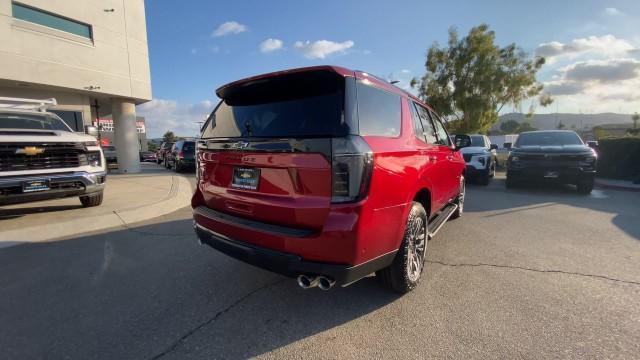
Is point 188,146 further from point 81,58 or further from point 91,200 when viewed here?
point 91,200

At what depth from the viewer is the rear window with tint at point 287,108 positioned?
2402 mm

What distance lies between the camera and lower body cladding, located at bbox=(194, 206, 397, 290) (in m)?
2.23

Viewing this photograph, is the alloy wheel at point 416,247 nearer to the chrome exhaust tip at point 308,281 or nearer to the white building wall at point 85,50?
the chrome exhaust tip at point 308,281

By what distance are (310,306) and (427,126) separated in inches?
102

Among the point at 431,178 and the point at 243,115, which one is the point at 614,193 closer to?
the point at 431,178

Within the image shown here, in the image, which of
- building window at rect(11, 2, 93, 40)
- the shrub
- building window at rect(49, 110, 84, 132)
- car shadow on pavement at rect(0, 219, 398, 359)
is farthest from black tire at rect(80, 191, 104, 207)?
the shrub

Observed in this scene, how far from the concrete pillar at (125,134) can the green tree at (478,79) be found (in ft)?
71.0

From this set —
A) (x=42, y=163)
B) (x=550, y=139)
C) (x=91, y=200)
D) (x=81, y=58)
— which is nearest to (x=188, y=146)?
(x=81, y=58)

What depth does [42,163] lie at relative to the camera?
207 inches

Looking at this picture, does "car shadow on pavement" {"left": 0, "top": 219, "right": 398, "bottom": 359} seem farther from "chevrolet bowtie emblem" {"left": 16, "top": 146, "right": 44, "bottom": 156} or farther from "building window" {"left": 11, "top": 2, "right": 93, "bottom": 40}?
"building window" {"left": 11, "top": 2, "right": 93, "bottom": 40}

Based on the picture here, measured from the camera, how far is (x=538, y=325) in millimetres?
2508

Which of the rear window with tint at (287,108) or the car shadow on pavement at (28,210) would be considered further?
the car shadow on pavement at (28,210)

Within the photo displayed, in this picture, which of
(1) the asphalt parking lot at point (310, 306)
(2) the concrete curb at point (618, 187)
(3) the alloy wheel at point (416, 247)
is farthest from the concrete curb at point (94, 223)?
(2) the concrete curb at point (618, 187)

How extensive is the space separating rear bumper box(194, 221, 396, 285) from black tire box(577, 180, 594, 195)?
8427 mm
